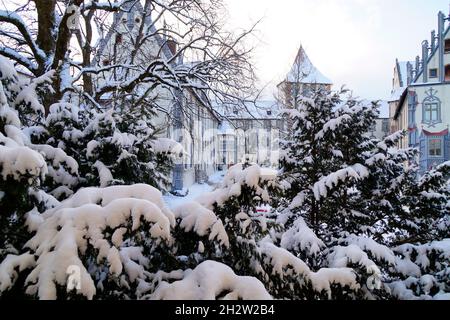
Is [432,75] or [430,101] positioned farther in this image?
→ [432,75]

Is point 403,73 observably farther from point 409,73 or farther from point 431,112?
point 431,112

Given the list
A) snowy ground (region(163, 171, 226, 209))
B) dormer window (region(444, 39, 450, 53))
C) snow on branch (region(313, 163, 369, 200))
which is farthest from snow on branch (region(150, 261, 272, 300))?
dormer window (region(444, 39, 450, 53))

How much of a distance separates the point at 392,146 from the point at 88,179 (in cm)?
378

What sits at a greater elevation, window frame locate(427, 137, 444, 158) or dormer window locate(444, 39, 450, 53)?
dormer window locate(444, 39, 450, 53)

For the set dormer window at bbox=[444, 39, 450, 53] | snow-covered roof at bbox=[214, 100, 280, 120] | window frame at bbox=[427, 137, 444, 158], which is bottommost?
window frame at bbox=[427, 137, 444, 158]

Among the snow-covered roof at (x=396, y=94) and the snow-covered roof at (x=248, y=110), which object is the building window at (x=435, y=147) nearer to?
the snow-covered roof at (x=396, y=94)

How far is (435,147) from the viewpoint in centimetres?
605

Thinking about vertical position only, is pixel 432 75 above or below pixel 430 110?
above

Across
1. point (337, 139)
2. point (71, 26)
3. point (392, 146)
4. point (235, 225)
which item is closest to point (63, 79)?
point (71, 26)

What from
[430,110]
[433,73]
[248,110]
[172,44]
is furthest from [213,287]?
[172,44]

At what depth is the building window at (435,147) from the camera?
585 cm

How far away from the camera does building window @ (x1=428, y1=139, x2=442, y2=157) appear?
585 cm

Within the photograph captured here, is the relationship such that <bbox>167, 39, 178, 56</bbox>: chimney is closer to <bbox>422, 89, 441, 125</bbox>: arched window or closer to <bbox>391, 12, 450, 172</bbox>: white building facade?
<bbox>391, 12, 450, 172</bbox>: white building facade
